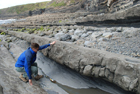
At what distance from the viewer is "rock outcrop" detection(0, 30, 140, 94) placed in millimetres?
1570

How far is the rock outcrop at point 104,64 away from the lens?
157cm

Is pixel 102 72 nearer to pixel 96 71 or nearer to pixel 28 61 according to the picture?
pixel 96 71

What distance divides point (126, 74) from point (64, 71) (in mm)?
1933

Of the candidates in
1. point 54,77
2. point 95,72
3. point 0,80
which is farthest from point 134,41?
point 0,80

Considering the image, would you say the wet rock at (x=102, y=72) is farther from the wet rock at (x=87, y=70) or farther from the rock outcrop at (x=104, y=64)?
the wet rock at (x=87, y=70)

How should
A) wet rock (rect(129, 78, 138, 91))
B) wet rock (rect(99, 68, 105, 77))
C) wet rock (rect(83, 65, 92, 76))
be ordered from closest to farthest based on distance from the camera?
wet rock (rect(129, 78, 138, 91)), wet rock (rect(99, 68, 105, 77)), wet rock (rect(83, 65, 92, 76))

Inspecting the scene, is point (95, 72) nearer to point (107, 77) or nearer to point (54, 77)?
point (107, 77)

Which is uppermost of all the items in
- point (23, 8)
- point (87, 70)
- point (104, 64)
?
point (23, 8)

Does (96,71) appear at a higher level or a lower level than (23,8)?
lower

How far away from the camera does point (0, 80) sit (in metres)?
2.15

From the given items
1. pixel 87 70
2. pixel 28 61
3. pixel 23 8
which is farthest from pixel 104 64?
pixel 23 8

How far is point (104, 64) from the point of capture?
1923mm

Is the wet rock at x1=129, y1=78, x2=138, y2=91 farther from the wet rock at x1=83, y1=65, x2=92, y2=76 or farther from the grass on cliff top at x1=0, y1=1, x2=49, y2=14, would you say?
the grass on cliff top at x1=0, y1=1, x2=49, y2=14

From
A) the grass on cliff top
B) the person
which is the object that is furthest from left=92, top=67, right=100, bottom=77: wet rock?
the grass on cliff top
